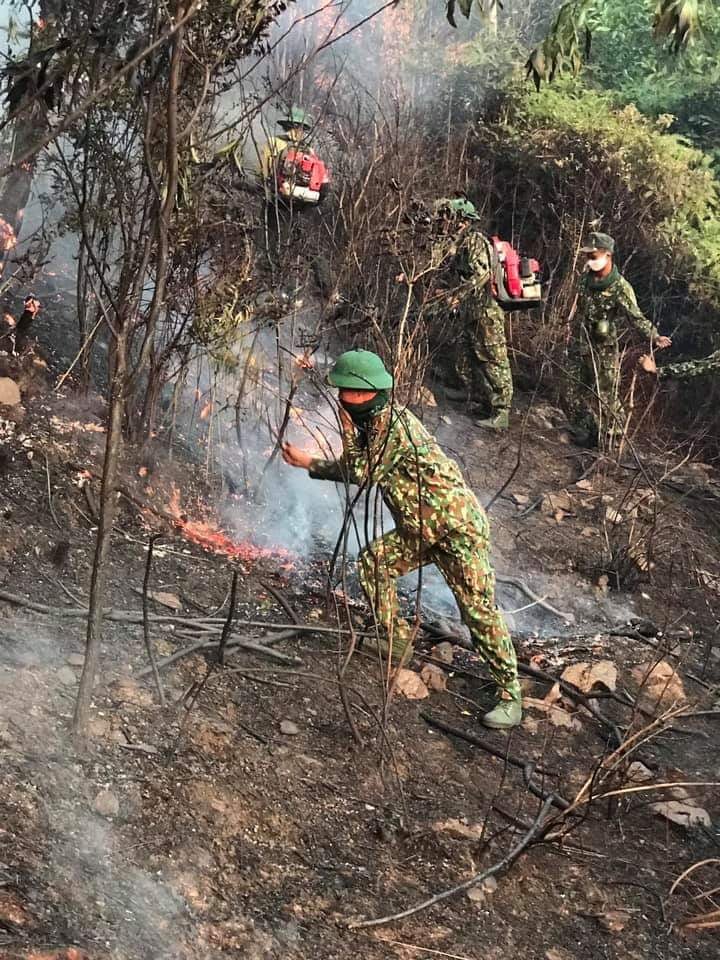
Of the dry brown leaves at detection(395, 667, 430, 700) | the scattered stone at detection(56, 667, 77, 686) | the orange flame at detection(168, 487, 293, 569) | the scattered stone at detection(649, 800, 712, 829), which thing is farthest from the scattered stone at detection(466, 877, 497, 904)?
the orange flame at detection(168, 487, 293, 569)

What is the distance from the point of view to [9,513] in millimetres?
4066

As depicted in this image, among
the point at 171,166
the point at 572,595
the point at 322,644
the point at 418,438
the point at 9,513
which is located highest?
the point at 171,166

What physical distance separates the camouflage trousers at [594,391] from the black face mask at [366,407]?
376 centimetres

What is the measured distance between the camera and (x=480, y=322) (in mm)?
7715

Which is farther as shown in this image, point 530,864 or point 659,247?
point 659,247

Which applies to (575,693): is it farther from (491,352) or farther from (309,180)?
(309,180)

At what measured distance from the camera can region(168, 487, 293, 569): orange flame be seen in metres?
4.84

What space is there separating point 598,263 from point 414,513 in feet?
13.7

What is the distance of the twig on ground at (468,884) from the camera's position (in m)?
2.49

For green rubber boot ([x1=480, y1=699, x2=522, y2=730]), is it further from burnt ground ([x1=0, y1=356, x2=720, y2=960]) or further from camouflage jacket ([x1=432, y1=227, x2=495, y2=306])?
camouflage jacket ([x1=432, y1=227, x2=495, y2=306])

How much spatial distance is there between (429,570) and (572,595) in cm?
96

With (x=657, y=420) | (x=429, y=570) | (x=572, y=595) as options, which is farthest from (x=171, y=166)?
(x=657, y=420)

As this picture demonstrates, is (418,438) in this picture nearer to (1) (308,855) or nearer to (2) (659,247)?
(1) (308,855)

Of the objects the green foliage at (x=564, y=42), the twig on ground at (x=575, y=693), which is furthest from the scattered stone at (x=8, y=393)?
the green foliage at (x=564, y=42)
